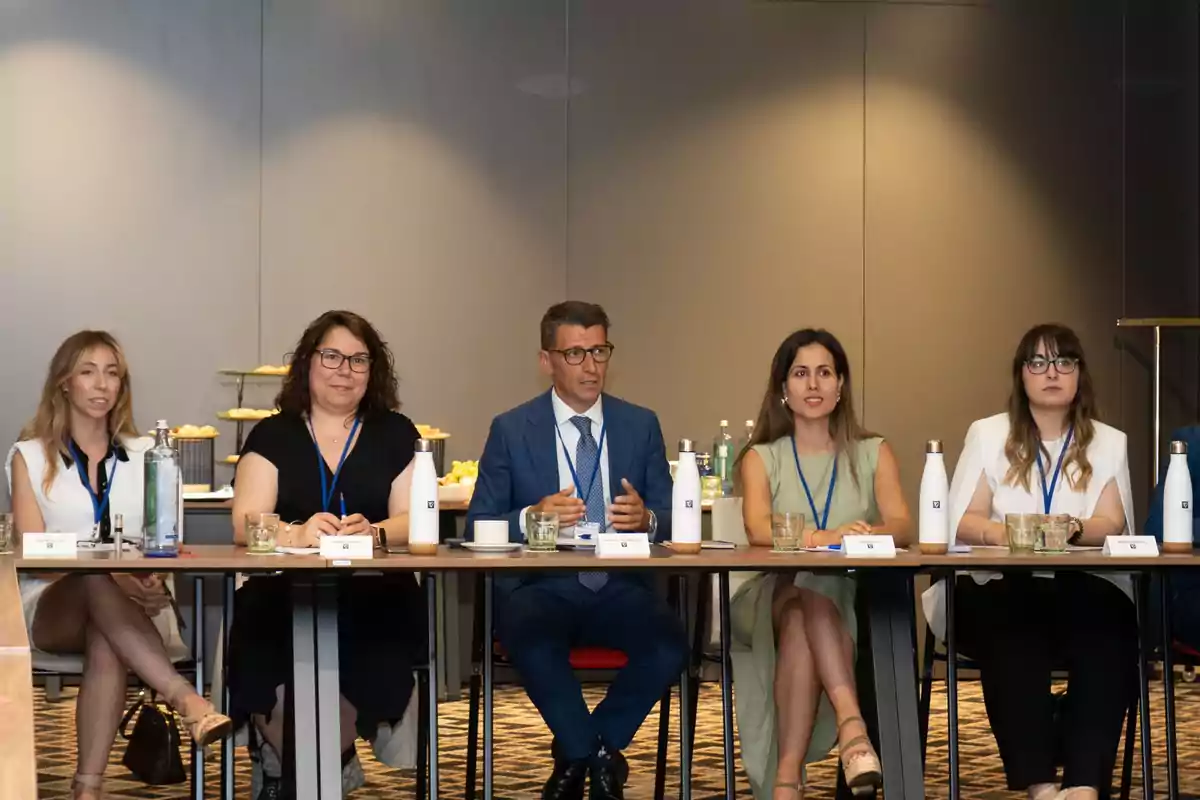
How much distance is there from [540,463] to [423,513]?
738mm

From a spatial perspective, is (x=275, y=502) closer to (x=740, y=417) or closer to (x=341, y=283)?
(x=341, y=283)

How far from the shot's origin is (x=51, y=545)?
3145 mm

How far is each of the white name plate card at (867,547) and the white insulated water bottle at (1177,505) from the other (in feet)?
2.10

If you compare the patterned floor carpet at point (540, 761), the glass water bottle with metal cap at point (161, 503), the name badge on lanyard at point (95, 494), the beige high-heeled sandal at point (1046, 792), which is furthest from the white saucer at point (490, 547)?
the beige high-heeled sandal at point (1046, 792)

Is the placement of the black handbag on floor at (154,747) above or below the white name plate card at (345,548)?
below

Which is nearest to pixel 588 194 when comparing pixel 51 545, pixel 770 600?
pixel 770 600

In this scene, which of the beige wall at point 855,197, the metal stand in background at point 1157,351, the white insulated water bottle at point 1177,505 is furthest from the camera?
the beige wall at point 855,197

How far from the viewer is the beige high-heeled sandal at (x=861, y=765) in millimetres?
3297

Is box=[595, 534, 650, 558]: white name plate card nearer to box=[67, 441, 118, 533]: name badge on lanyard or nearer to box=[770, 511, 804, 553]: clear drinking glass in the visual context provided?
box=[770, 511, 804, 553]: clear drinking glass

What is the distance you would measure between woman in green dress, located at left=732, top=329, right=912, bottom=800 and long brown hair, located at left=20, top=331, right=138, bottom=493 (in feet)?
5.04

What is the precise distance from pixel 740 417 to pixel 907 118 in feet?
4.70

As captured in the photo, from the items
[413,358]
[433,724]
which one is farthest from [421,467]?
[413,358]

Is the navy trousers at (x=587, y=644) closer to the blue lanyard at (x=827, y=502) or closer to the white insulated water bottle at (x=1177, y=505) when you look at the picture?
the blue lanyard at (x=827, y=502)

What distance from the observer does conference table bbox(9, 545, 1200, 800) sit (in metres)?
3.08
